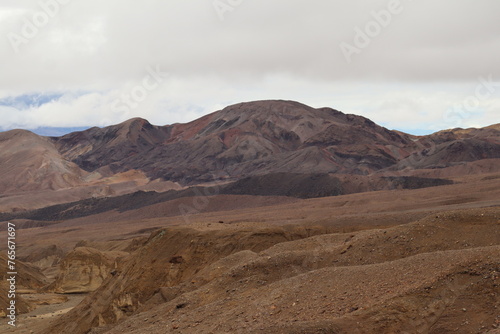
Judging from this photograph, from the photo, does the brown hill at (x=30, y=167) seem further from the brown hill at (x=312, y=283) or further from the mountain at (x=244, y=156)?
the brown hill at (x=312, y=283)

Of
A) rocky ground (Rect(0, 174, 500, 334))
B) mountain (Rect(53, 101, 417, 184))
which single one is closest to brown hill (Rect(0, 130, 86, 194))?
mountain (Rect(53, 101, 417, 184))

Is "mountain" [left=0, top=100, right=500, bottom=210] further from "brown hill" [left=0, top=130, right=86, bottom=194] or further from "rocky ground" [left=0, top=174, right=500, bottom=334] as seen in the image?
"rocky ground" [left=0, top=174, right=500, bottom=334]

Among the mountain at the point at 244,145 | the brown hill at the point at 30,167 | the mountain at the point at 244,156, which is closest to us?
the mountain at the point at 244,156

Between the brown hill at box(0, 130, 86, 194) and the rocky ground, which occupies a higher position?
the brown hill at box(0, 130, 86, 194)

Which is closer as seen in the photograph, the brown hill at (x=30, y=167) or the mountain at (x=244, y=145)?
the mountain at (x=244, y=145)

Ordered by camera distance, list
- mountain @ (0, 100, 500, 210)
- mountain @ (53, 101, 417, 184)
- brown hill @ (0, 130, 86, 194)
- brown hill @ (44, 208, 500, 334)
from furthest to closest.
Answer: brown hill @ (0, 130, 86, 194)
mountain @ (53, 101, 417, 184)
mountain @ (0, 100, 500, 210)
brown hill @ (44, 208, 500, 334)

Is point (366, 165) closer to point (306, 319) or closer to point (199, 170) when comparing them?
point (199, 170)

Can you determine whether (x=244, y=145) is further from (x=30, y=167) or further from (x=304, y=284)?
(x=304, y=284)

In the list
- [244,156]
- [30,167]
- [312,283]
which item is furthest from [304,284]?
[30,167]

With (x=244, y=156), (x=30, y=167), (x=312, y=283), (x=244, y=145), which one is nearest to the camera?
(x=312, y=283)

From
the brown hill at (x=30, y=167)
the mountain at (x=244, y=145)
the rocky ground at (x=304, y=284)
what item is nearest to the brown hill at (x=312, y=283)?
the rocky ground at (x=304, y=284)

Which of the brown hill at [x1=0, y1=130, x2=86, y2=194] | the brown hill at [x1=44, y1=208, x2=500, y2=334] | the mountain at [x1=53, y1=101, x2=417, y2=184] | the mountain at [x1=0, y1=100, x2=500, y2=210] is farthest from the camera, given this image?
the brown hill at [x1=0, y1=130, x2=86, y2=194]

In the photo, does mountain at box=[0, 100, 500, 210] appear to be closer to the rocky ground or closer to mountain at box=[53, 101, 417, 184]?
mountain at box=[53, 101, 417, 184]

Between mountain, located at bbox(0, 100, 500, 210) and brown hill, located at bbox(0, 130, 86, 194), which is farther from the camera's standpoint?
brown hill, located at bbox(0, 130, 86, 194)
